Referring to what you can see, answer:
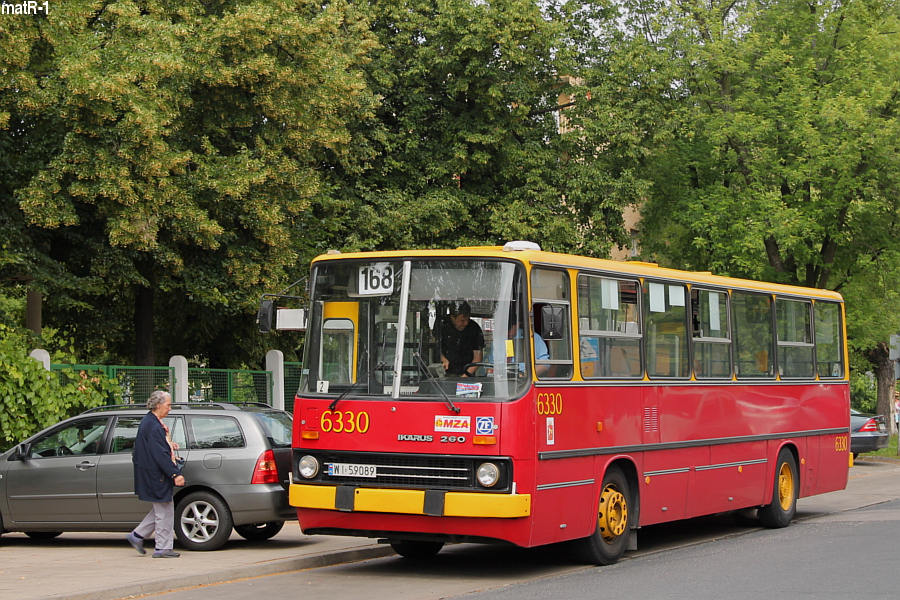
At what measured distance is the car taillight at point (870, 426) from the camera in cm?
2988

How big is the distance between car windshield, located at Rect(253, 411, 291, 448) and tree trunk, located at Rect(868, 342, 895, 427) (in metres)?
30.3

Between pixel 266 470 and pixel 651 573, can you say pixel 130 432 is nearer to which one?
pixel 266 470

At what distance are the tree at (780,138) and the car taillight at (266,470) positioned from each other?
779 inches

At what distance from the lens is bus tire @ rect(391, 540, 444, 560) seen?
41.4ft

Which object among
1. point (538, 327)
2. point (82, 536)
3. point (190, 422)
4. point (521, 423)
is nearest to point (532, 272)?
point (538, 327)

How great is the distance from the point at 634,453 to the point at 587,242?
18.4 m

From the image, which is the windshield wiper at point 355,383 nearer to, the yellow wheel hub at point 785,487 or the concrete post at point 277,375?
the yellow wheel hub at point 785,487

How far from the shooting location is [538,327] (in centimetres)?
1080

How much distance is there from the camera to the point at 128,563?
1189 centimetres

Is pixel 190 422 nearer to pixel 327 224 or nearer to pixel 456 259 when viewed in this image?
pixel 456 259

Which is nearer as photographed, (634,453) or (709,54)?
(634,453)

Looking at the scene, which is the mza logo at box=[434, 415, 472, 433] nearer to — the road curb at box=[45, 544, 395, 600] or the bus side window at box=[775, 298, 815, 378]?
the road curb at box=[45, 544, 395, 600]

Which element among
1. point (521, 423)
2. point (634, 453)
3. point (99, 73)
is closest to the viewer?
point (521, 423)

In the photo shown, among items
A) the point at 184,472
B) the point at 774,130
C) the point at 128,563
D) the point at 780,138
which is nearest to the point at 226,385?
the point at 184,472
